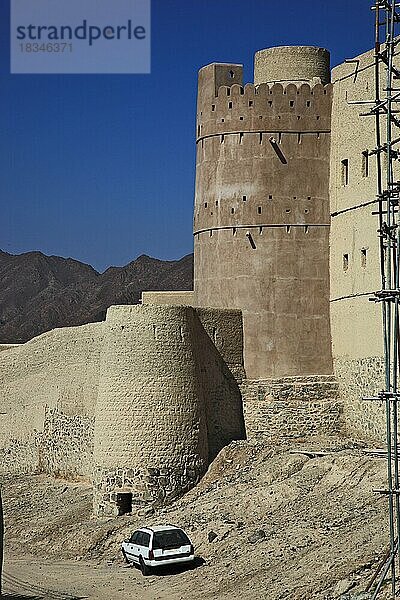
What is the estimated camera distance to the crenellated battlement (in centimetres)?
2738

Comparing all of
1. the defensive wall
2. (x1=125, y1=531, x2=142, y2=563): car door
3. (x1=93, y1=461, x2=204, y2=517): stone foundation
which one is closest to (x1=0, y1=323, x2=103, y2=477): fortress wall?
the defensive wall

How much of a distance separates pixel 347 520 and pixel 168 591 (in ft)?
10.8

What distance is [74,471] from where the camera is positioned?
92.9 feet

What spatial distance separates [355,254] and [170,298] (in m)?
7.07

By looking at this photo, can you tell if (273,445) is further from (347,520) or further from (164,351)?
(347,520)

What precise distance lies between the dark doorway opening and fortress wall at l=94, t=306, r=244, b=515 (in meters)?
0.10

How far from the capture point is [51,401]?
2984cm

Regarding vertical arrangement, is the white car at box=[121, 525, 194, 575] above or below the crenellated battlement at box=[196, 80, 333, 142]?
below

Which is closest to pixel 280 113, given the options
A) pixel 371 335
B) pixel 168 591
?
pixel 371 335

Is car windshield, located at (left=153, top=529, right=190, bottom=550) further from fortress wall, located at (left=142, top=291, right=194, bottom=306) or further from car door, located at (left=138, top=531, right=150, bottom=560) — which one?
fortress wall, located at (left=142, top=291, right=194, bottom=306)

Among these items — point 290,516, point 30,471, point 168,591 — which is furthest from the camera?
point 30,471

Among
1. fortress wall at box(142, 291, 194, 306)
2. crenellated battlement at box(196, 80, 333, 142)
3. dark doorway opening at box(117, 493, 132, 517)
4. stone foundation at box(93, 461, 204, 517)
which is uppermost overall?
crenellated battlement at box(196, 80, 333, 142)

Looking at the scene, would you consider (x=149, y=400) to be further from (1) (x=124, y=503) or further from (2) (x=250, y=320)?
(2) (x=250, y=320)

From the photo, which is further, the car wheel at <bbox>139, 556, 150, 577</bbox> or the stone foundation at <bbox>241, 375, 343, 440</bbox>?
the stone foundation at <bbox>241, 375, 343, 440</bbox>
